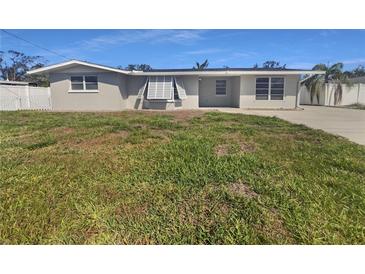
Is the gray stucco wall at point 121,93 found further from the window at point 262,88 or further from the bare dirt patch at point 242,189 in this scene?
the bare dirt patch at point 242,189

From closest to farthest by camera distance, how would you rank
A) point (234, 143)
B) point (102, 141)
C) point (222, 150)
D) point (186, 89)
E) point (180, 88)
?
point (222, 150) → point (234, 143) → point (102, 141) → point (180, 88) → point (186, 89)

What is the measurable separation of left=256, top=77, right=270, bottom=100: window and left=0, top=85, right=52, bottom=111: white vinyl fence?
16431 millimetres

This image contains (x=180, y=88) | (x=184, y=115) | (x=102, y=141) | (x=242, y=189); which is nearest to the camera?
(x=242, y=189)

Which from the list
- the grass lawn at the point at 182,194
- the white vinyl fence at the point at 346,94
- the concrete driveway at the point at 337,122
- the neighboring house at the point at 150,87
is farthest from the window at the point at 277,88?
the grass lawn at the point at 182,194

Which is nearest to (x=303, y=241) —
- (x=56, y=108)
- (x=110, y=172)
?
(x=110, y=172)

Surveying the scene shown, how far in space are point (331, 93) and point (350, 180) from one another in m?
23.0

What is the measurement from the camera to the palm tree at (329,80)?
23609 millimetres

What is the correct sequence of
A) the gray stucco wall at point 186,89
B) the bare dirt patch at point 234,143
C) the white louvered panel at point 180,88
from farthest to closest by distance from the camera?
the gray stucco wall at point 186,89
the white louvered panel at point 180,88
the bare dirt patch at point 234,143

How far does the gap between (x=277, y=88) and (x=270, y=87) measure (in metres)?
0.51

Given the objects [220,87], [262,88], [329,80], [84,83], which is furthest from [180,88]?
[329,80]

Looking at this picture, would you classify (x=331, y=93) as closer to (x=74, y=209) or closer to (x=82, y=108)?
(x=82, y=108)

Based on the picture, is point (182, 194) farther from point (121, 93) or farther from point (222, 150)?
point (121, 93)

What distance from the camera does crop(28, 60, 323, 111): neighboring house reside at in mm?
17734

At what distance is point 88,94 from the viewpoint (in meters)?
18.0
